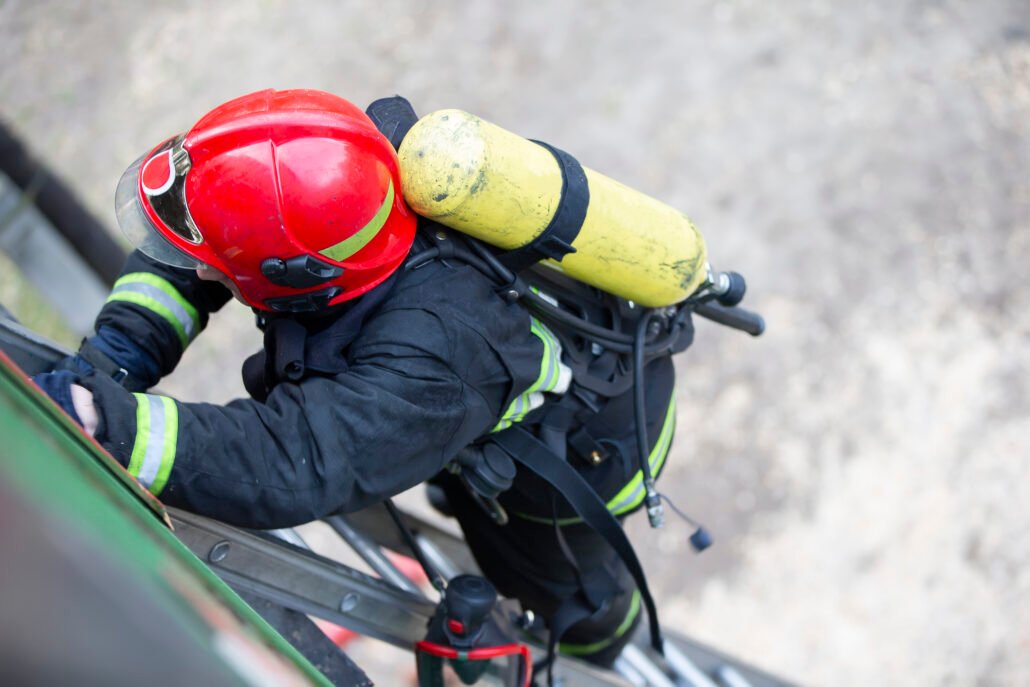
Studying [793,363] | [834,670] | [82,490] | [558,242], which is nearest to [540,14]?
[793,363]

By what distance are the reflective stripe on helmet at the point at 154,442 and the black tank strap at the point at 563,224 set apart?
737 millimetres

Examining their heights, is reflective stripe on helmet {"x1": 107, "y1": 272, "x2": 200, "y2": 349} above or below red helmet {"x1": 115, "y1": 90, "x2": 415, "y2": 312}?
below

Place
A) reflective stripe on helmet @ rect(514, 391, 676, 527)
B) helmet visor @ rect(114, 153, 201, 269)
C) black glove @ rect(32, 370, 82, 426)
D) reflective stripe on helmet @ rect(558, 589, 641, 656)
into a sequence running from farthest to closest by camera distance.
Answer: reflective stripe on helmet @ rect(558, 589, 641, 656), reflective stripe on helmet @ rect(514, 391, 676, 527), helmet visor @ rect(114, 153, 201, 269), black glove @ rect(32, 370, 82, 426)

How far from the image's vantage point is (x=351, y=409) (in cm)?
163

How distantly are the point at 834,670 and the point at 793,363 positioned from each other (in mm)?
1515

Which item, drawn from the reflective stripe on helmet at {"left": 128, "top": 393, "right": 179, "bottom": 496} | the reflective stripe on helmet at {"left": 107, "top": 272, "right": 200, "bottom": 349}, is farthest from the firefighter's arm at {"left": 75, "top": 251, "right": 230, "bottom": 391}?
the reflective stripe on helmet at {"left": 128, "top": 393, "right": 179, "bottom": 496}

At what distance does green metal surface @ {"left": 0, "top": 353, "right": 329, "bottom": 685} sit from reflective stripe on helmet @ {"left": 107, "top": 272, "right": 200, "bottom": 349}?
1.44 m

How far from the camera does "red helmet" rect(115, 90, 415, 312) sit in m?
1.66

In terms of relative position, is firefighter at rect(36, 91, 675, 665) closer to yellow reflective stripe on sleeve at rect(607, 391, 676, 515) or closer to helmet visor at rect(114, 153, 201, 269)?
helmet visor at rect(114, 153, 201, 269)

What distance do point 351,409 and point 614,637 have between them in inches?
61.7

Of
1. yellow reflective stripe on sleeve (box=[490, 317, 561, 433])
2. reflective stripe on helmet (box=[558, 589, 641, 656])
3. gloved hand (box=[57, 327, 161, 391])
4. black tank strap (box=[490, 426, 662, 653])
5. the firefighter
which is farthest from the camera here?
reflective stripe on helmet (box=[558, 589, 641, 656])

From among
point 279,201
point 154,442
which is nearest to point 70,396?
point 154,442

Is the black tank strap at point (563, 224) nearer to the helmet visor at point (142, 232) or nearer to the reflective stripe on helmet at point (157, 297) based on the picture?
the helmet visor at point (142, 232)

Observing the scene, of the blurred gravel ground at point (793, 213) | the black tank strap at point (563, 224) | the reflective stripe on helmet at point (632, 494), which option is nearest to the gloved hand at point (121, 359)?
the black tank strap at point (563, 224)
